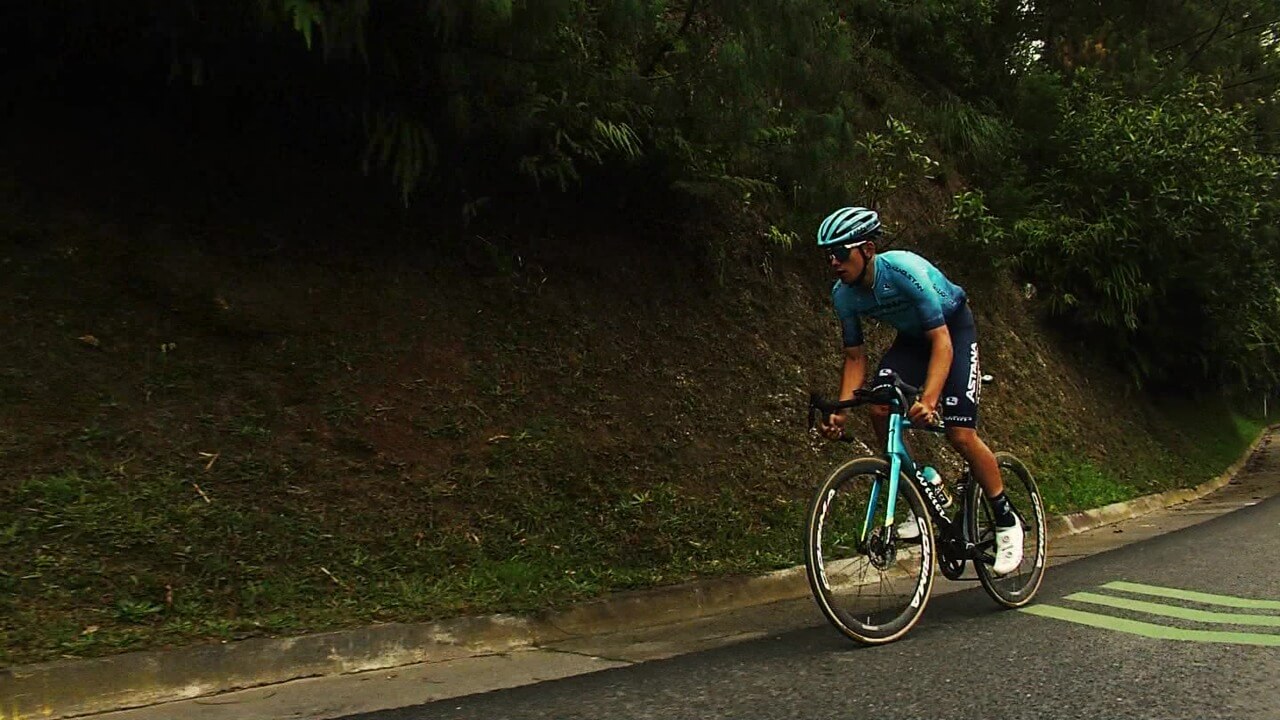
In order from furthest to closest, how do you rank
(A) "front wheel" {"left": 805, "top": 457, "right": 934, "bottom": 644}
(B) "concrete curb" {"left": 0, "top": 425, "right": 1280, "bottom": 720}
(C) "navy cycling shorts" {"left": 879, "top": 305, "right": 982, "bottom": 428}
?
(C) "navy cycling shorts" {"left": 879, "top": 305, "right": 982, "bottom": 428} → (A) "front wheel" {"left": 805, "top": 457, "right": 934, "bottom": 644} → (B) "concrete curb" {"left": 0, "top": 425, "right": 1280, "bottom": 720}

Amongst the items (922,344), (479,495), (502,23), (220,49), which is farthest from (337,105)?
(922,344)

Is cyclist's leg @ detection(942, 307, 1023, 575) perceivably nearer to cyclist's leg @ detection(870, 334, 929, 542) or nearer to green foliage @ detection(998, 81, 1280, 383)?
cyclist's leg @ detection(870, 334, 929, 542)

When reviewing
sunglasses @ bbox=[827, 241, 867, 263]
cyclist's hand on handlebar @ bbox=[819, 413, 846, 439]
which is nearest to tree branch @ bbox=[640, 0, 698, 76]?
sunglasses @ bbox=[827, 241, 867, 263]

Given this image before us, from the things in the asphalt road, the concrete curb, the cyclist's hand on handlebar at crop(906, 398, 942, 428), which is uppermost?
the cyclist's hand on handlebar at crop(906, 398, 942, 428)

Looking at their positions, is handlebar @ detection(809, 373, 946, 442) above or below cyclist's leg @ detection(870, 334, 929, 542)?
below

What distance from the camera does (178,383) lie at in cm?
577

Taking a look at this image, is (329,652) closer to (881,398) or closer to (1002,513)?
(881,398)

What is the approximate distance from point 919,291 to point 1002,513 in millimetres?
1344

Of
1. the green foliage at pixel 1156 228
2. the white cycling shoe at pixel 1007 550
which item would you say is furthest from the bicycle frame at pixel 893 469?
the green foliage at pixel 1156 228

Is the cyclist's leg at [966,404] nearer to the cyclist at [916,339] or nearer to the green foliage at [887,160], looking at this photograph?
the cyclist at [916,339]

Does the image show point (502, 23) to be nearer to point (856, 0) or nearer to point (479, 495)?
point (479, 495)

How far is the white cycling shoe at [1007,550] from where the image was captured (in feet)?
16.8

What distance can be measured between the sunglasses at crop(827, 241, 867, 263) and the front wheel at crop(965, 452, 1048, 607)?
4.70 feet

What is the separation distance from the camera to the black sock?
5176mm
